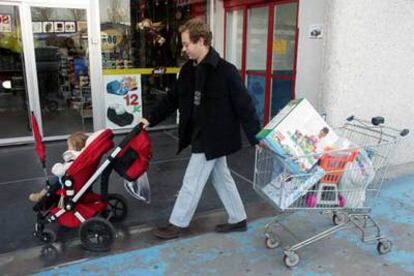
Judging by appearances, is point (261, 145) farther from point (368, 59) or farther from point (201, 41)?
point (368, 59)

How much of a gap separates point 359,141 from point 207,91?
1851 mm

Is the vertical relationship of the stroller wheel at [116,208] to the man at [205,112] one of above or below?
below

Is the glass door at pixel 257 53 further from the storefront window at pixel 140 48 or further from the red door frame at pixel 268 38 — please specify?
the storefront window at pixel 140 48

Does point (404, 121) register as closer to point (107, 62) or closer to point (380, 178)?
point (380, 178)

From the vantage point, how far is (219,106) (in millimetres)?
3148

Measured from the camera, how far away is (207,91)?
313 cm

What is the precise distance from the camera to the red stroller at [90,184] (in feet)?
10.2

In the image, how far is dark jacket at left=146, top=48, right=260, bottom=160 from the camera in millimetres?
3115

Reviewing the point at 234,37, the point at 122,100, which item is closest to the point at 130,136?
the point at 122,100

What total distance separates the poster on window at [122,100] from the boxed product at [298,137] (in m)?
4.52

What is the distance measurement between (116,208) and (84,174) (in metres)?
0.65

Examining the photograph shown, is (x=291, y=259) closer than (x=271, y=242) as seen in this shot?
Yes

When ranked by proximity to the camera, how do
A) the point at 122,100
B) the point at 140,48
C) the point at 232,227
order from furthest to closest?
the point at 140,48 → the point at 122,100 → the point at 232,227

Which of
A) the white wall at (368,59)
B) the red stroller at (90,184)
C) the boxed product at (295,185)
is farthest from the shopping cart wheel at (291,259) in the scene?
the white wall at (368,59)
